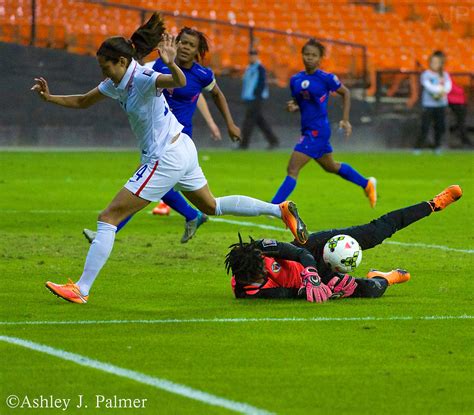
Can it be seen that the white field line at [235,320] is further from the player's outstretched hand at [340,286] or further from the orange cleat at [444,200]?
the orange cleat at [444,200]

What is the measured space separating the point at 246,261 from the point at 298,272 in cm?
52

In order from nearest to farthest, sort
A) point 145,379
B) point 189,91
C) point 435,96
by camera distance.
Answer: point 145,379, point 189,91, point 435,96

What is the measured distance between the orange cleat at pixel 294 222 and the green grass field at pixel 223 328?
69 centimetres

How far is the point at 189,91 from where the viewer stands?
1320cm

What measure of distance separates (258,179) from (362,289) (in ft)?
43.4

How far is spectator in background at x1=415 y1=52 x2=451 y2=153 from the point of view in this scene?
31922mm

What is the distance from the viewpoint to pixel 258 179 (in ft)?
75.0

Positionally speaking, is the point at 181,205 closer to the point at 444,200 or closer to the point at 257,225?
the point at 257,225

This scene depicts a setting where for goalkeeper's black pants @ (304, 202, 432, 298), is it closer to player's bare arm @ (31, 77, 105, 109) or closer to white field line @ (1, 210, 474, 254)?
player's bare arm @ (31, 77, 105, 109)

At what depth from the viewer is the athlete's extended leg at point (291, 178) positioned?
16.2m

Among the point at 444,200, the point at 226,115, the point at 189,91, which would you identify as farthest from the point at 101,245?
the point at 189,91

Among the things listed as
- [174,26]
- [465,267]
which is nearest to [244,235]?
[465,267]

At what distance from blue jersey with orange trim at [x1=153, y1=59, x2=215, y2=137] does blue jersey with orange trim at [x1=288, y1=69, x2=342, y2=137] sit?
132 inches

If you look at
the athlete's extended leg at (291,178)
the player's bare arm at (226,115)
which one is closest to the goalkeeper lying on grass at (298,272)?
the player's bare arm at (226,115)
